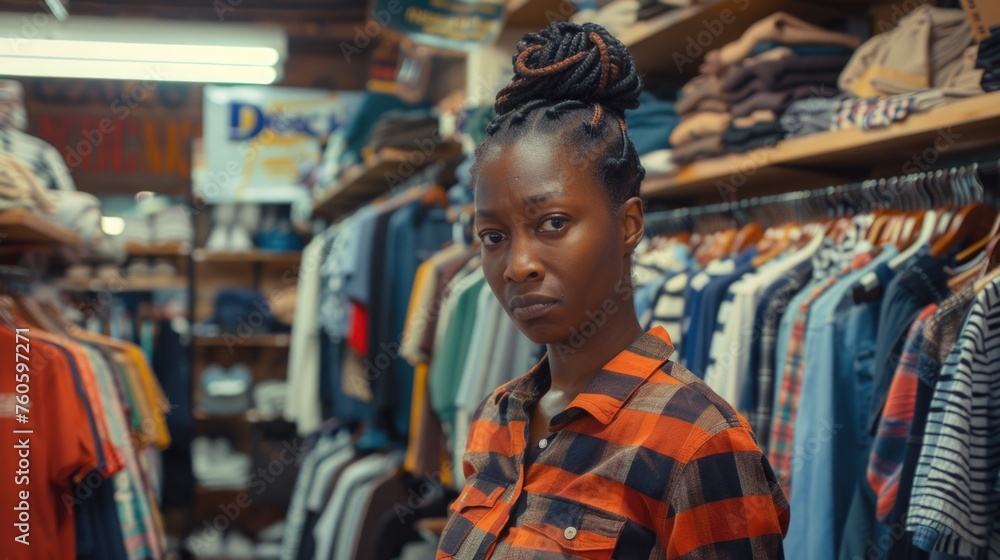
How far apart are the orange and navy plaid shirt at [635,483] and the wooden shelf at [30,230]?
164cm

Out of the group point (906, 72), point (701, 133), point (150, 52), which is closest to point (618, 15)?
point (701, 133)

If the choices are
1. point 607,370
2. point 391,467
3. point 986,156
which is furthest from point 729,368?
point 391,467

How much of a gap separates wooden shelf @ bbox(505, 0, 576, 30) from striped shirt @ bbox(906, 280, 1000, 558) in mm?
2195

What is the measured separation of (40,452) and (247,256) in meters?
4.13

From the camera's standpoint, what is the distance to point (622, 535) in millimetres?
923

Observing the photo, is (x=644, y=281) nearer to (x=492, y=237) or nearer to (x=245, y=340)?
(x=492, y=237)

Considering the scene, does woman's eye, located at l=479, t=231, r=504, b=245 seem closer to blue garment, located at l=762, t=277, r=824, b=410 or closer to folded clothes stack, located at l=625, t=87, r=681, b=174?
blue garment, located at l=762, t=277, r=824, b=410

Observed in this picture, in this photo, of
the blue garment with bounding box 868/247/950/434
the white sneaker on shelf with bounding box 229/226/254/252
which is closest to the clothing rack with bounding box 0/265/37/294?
the blue garment with bounding box 868/247/950/434

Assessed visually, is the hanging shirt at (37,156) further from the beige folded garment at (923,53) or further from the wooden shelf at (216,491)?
the wooden shelf at (216,491)

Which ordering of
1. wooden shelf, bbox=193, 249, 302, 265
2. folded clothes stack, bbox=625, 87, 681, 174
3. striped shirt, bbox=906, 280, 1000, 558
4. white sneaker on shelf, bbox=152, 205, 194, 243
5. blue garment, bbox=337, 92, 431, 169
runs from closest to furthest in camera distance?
striped shirt, bbox=906, 280, 1000, 558, folded clothes stack, bbox=625, 87, 681, 174, blue garment, bbox=337, 92, 431, 169, white sneaker on shelf, bbox=152, 205, 194, 243, wooden shelf, bbox=193, 249, 302, 265

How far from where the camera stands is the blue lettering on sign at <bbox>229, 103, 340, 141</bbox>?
19.3 feet

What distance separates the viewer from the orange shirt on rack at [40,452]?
1995 mm

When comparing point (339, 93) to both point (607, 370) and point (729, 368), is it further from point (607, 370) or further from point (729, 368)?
point (607, 370)

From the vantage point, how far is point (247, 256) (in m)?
6.11
